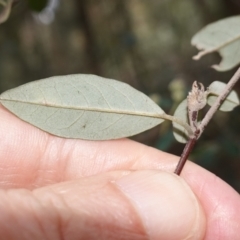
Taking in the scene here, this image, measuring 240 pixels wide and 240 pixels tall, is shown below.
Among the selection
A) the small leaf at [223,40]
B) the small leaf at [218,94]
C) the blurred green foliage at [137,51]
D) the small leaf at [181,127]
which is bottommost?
the blurred green foliage at [137,51]

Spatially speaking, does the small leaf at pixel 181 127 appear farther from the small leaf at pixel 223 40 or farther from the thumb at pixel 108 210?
the small leaf at pixel 223 40

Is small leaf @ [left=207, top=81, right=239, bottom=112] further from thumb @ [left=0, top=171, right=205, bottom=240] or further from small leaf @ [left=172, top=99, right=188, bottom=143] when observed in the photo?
thumb @ [left=0, top=171, right=205, bottom=240]

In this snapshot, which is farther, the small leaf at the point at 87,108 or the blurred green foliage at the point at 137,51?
the blurred green foliage at the point at 137,51

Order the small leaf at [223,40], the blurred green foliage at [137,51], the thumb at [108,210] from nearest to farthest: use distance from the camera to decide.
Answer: the thumb at [108,210] → the small leaf at [223,40] → the blurred green foliage at [137,51]

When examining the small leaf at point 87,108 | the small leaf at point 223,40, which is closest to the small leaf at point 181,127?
the small leaf at point 87,108

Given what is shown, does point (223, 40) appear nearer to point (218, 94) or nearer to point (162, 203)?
point (218, 94)

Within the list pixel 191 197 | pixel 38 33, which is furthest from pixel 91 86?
pixel 38 33

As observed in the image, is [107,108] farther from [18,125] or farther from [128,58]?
[128,58]

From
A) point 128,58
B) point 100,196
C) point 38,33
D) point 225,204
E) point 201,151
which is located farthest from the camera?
point 38,33
